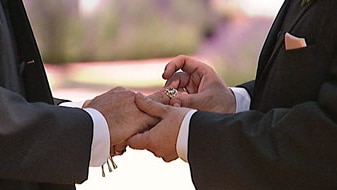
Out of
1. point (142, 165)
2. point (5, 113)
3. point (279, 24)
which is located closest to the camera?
point (5, 113)

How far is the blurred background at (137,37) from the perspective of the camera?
1.80 m

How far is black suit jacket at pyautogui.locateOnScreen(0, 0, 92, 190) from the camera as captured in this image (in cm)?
84

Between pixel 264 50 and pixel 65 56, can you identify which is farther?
pixel 65 56

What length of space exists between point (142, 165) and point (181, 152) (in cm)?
82

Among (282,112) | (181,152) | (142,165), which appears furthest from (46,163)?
(142,165)

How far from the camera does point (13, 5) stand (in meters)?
0.92

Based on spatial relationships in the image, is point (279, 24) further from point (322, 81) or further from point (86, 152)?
point (86, 152)

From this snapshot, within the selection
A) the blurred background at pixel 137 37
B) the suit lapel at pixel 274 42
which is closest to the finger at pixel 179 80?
the suit lapel at pixel 274 42

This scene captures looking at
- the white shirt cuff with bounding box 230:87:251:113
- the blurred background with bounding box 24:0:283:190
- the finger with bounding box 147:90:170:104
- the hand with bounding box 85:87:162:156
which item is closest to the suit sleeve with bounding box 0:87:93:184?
the hand with bounding box 85:87:162:156

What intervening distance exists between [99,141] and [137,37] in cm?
93

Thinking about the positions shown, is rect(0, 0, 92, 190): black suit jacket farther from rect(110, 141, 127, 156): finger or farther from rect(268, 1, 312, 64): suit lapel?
rect(268, 1, 312, 64): suit lapel

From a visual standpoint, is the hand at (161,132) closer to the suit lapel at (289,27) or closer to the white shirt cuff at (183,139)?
the white shirt cuff at (183,139)

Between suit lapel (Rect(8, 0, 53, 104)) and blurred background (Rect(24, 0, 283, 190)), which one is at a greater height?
suit lapel (Rect(8, 0, 53, 104))

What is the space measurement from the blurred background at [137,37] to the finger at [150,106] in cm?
69
